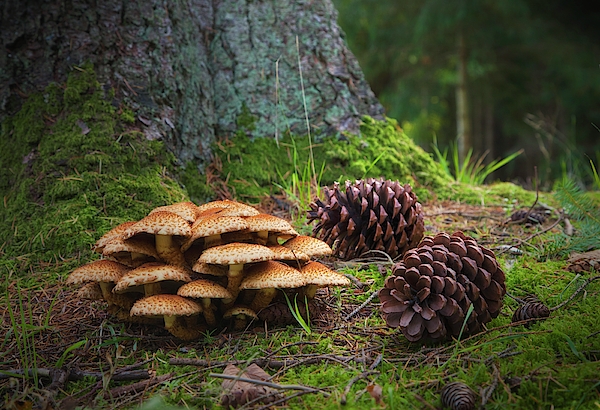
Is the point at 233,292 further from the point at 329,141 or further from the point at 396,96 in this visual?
the point at 396,96

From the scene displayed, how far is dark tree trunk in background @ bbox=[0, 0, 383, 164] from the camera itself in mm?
3146

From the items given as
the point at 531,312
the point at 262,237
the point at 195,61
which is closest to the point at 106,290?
the point at 262,237

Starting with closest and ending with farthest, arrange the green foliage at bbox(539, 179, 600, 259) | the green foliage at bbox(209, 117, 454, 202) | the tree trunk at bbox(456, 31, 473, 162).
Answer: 1. the green foliage at bbox(539, 179, 600, 259)
2. the green foliage at bbox(209, 117, 454, 202)
3. the tree trunk at bbox(456, 31, 473, 162)

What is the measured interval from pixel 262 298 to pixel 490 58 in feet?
29.5

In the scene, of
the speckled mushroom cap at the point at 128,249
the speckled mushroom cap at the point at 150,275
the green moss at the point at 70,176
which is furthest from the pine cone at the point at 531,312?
the green moss at the point at 70,176

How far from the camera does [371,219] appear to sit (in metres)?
2.63

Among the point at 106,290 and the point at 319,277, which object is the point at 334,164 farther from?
the point at 106,290

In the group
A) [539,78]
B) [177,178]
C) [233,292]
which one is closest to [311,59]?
→ [177,178]

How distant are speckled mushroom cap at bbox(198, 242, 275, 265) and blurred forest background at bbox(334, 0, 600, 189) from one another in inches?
263

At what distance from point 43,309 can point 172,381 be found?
98 cm

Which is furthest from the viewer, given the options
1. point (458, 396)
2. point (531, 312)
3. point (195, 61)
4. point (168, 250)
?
point (195, 61)

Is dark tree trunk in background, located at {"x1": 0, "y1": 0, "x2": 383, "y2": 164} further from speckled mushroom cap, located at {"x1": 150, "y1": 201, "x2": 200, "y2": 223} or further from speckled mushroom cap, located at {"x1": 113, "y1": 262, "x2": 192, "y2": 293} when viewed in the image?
speckled mushroom cap, located at {"x1": 113, "y1": 262, "x2": 192, "y2": 293}

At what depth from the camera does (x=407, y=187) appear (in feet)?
8.97

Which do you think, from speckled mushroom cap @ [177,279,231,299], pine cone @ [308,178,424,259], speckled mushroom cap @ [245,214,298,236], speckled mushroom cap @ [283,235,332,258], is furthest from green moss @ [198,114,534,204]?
speckled mushroom cap @ [177,279,231,299]
